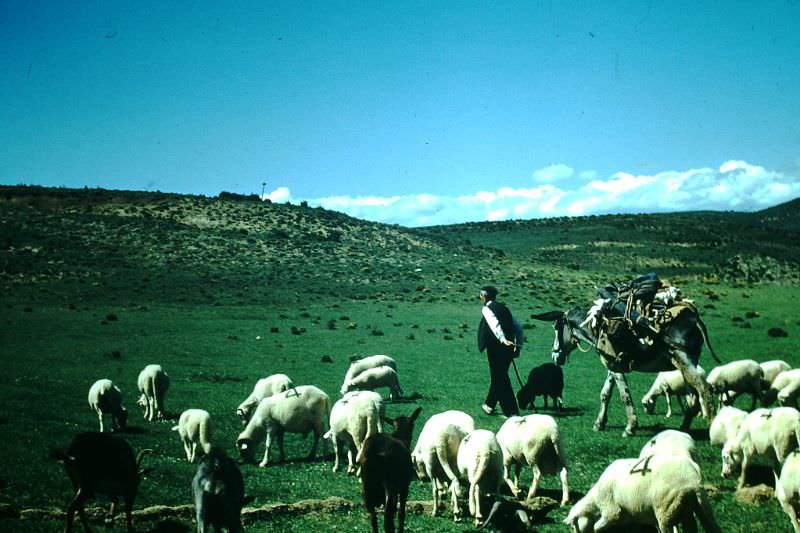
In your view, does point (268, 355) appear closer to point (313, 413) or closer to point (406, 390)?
point (406, 390)

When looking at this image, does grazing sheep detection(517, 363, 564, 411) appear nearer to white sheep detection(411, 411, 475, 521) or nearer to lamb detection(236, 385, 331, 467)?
lamb detection(236, 385, 331, 467)

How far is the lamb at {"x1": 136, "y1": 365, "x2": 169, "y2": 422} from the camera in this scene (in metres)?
15.9

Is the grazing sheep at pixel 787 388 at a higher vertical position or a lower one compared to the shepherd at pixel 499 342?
lower

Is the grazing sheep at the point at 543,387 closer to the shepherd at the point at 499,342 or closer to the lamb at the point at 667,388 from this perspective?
the lamb at the point at 667,388

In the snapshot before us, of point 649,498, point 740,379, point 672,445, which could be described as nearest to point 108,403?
point 672,445

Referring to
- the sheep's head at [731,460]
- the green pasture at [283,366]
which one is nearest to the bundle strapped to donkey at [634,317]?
the green pasture at [283,366]

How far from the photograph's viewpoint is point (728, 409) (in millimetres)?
11250

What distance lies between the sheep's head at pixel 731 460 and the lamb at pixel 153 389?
489 inches

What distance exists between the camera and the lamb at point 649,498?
259 inches

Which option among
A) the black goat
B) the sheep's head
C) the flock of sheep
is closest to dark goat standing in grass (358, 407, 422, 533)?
the flock of sheep

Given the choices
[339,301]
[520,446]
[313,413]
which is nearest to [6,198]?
[339,301]

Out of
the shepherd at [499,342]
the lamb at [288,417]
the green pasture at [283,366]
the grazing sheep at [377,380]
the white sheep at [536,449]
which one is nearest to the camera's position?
the white sheep at [536,449]

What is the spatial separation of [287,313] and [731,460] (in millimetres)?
33595

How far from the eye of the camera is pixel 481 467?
8.34 m
